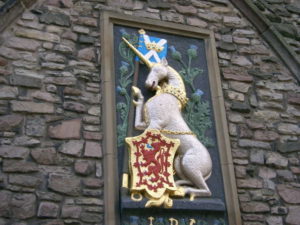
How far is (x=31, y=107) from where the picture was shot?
4051 mm

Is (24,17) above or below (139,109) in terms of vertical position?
above

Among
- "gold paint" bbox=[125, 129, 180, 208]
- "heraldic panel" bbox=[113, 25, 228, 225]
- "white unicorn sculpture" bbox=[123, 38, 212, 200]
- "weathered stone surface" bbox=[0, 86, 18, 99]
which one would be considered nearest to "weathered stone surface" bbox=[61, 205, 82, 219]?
"heraldic panel" bbox=[113, 25, 228, 225]

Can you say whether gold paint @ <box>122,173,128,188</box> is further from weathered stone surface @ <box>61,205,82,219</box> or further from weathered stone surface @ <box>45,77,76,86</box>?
weathered stone surface @ <box>45,77,76,86</box>

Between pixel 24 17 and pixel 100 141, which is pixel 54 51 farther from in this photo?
pixel 100 141

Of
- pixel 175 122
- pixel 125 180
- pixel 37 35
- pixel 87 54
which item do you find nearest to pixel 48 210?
pixel 125 180

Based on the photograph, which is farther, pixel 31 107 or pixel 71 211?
pixel 31 107

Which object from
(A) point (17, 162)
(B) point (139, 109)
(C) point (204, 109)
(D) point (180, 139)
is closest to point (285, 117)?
(C) point (204, 109)

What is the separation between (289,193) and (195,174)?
3.48 ft

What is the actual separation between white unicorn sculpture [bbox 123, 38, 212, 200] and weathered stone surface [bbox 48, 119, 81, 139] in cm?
57

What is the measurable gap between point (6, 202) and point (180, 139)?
5.43 ft

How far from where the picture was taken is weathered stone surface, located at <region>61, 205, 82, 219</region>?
147 inches

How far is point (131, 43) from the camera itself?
4781 millimetres

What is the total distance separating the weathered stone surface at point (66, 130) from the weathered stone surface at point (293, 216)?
2160 millimetres

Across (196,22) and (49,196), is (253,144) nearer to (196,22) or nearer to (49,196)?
(196,22)
